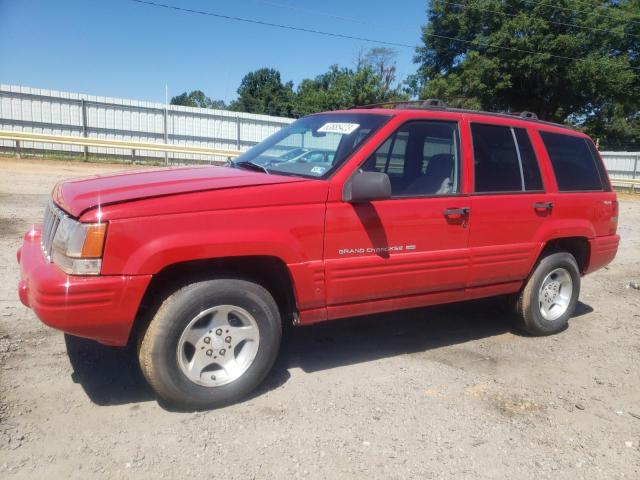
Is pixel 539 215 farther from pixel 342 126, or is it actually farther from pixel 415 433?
pixel 415 433

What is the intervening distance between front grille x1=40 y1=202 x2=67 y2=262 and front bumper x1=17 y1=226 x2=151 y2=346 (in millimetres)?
219

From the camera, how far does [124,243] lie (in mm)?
2760

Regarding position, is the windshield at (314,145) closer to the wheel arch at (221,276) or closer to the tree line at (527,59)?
the wheel arch at (221,276)

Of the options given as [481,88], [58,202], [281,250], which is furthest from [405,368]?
[481,88]

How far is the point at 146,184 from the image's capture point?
310 cm

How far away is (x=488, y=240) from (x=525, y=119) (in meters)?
1.39

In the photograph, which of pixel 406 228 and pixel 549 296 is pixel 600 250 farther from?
pixel 406 228

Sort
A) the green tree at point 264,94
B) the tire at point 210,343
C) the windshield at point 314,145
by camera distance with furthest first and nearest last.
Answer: the green tree at point 264,94
the windshield at point 314,145
the tire at point 210,343

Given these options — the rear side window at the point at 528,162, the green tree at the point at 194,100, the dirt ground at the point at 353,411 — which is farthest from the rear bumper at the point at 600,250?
the green tree at the point at 194,100

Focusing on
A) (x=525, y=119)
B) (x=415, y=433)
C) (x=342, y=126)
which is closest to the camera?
(x=415, y=433)

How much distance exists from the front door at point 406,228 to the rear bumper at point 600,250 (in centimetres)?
180

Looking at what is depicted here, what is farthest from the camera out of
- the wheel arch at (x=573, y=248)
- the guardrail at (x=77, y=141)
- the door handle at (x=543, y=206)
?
the guardrail at (x=77, y=141)

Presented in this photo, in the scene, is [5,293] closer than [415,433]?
No

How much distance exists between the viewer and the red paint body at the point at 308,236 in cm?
277
